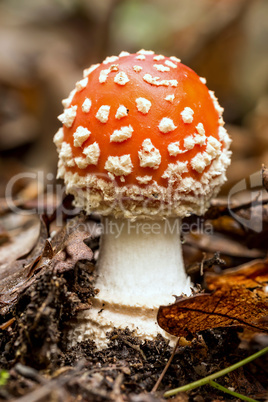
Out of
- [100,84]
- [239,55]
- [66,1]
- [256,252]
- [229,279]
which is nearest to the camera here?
[229,279]

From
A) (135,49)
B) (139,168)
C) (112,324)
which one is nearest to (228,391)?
(112,324)

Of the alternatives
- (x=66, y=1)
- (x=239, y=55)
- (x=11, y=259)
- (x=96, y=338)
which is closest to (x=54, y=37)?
(x=66, y=1)

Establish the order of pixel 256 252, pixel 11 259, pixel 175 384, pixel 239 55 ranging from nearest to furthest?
pixel 175 384 → pixel 11 259 → pixel 256 252 → pixel 239 55

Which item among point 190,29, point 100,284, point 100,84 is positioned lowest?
point 100,284

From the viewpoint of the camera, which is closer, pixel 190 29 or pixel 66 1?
pixel 190 29

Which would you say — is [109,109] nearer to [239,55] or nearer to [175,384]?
[175,384]

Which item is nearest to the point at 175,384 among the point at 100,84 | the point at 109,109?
the point at 109,109

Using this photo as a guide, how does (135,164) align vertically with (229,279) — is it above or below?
above

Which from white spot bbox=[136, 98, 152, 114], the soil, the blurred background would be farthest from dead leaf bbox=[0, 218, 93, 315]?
the blurred background

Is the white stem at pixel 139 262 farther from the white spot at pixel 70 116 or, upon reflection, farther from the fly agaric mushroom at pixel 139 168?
the white spot at pixel 70 116
